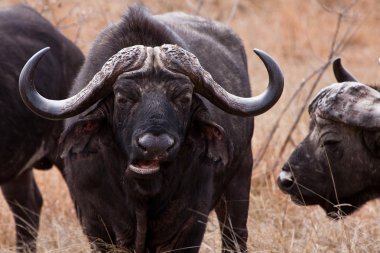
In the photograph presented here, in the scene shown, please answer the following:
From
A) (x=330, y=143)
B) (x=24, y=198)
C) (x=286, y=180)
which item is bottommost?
(x=24, y=198)

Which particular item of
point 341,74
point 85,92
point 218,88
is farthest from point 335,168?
point 85,92

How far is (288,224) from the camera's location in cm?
782

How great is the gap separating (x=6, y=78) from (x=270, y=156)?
9.18ft

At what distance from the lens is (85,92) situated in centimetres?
568

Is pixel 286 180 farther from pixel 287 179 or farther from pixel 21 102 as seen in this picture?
pixel 21 102

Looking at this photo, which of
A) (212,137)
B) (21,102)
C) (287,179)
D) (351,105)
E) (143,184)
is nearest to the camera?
(143,184)

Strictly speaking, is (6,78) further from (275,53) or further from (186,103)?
(275,53)

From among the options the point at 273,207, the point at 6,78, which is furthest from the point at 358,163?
the point at 6,78

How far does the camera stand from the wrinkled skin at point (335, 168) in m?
6.14

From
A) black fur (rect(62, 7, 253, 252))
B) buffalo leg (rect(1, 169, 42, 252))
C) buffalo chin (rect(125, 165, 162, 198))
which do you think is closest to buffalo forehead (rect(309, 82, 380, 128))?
black fur (rect(62, 7, 253, 252))

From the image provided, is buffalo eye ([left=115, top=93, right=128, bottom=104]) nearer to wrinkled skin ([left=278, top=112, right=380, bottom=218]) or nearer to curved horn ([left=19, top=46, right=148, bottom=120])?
curved horn ([left=19, top=46, right=148, bottom=120])

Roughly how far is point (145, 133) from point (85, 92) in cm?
54

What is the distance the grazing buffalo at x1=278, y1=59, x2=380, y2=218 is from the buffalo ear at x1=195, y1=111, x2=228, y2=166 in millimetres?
677

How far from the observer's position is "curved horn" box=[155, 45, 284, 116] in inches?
225
